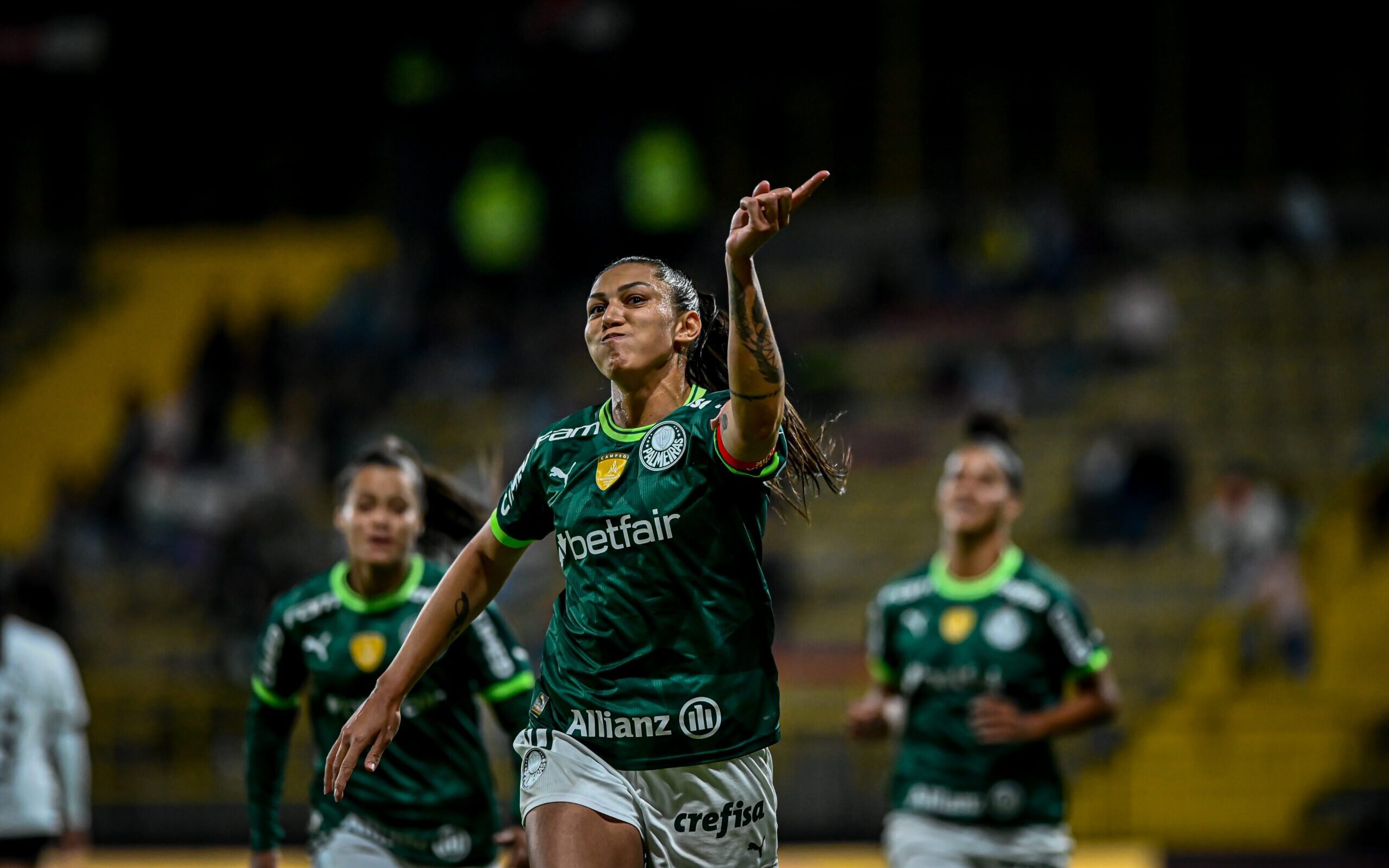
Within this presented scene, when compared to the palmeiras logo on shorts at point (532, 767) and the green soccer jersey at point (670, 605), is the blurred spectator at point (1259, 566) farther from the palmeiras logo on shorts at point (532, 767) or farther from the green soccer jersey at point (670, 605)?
the palmeiras logo on shorts at point (532, 767)

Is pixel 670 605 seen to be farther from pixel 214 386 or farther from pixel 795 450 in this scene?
pixel 214 386

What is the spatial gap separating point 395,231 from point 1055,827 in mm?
17310

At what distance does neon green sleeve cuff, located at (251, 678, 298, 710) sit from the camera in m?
5.88

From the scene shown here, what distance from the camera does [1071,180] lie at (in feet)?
67.9

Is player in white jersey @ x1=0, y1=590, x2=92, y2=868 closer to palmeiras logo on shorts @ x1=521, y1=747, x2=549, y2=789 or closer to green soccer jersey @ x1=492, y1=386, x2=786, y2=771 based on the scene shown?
palmeiras logo on shorts @ x1=521, y1=747, x2=549, y2=789

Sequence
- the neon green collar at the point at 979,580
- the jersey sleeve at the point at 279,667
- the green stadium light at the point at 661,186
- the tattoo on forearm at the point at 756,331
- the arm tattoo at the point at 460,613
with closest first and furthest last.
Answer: the tattoo on forearm at the point at 756,331, the arm tattoo at the point at 460,613, the jersey sleeve at the point at 279,667, the neon green collar at the point at 979,580, the green stadium light at the point at 661,186

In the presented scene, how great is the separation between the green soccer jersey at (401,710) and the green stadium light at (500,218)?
15.3 meters

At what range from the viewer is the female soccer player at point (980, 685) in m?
6.33

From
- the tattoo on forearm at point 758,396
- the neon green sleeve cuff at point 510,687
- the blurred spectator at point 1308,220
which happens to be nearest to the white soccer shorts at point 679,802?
the tattoo on forearm at point 758,396

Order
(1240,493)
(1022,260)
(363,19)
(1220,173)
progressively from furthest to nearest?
1. (363,19)
2. (1220,173)
3. (1022,260)
4. (1240,493)

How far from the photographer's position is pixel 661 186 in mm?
20859

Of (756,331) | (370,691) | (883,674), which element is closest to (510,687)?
(370,691)

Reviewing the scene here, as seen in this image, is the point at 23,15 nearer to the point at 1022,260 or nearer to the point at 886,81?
the point at 886,81

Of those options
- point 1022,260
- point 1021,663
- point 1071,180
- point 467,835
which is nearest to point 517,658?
point 467,835
